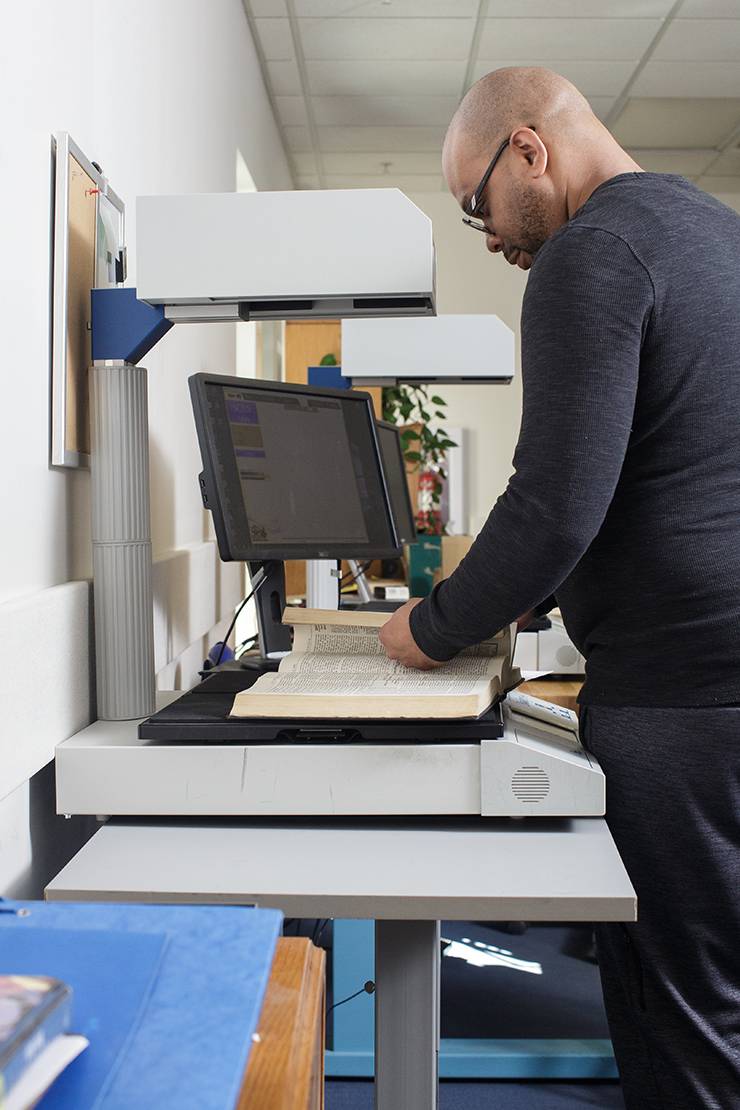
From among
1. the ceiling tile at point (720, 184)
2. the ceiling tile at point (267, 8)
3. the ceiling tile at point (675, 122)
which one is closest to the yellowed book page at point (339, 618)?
the ceiling tile at point (267, 8)

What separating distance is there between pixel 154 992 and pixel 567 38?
4049 millimetres

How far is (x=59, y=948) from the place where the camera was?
522mm

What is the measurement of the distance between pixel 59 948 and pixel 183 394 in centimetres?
185

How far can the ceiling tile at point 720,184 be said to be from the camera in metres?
5.70

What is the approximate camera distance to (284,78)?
13.7ft

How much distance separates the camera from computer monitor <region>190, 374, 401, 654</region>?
4.37ft

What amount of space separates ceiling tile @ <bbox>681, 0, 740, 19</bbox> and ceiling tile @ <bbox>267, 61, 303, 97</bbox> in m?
1.43

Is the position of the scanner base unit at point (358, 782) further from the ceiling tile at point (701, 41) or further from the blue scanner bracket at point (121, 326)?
the ceiling tile at point (701, 41)

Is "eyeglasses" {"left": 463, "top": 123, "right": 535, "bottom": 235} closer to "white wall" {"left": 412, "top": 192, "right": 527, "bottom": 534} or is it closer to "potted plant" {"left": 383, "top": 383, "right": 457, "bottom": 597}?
"potted plant" {"left": 383, "top": 383, "right": 457, "bottom": 597}

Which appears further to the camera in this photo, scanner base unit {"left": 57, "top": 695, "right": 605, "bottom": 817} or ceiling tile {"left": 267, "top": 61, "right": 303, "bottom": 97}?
ceiling tile {"left": 267, "top": 61, "right": 303, "bottom": 97}

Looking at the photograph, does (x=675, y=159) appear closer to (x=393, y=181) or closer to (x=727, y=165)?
(x=727, y=165)

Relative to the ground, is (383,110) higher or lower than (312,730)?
higher

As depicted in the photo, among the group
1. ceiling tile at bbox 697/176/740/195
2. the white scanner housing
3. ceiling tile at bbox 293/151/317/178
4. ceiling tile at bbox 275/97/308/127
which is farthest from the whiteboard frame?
ceiling tile at bbox 697/176/740/195

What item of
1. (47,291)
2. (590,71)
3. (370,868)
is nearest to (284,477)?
(47,291)
